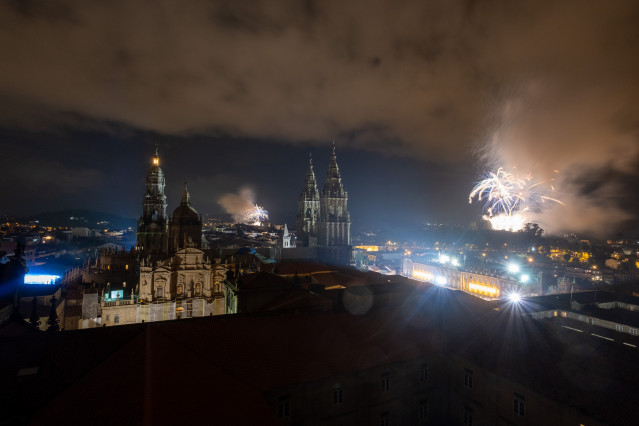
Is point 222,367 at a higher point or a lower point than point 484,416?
higher

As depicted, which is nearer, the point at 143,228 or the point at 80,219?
the point at 143,228

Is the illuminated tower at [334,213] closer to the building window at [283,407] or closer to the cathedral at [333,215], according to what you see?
the cathedral at [333,215]

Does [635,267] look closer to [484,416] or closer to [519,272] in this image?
[519,272]

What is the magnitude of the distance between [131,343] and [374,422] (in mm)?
12092

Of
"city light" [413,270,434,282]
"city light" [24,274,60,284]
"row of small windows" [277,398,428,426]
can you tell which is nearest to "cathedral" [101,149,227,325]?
"city light" [24,274,60,284]

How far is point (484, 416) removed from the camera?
56.9 feet

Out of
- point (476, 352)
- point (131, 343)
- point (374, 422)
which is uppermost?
point (131, 343)

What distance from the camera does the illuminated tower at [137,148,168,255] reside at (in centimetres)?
5906

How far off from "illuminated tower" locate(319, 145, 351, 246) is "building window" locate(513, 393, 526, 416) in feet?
184

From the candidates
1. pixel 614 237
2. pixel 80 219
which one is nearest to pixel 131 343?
pixel 614 237

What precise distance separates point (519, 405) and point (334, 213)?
5727 cm

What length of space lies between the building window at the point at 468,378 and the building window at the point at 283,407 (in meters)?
10.1

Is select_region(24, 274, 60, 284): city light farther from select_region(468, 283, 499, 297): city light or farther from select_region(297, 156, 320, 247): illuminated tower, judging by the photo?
select_region(468, 283, 499, 297): city light

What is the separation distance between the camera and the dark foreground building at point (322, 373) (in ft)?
36.3
